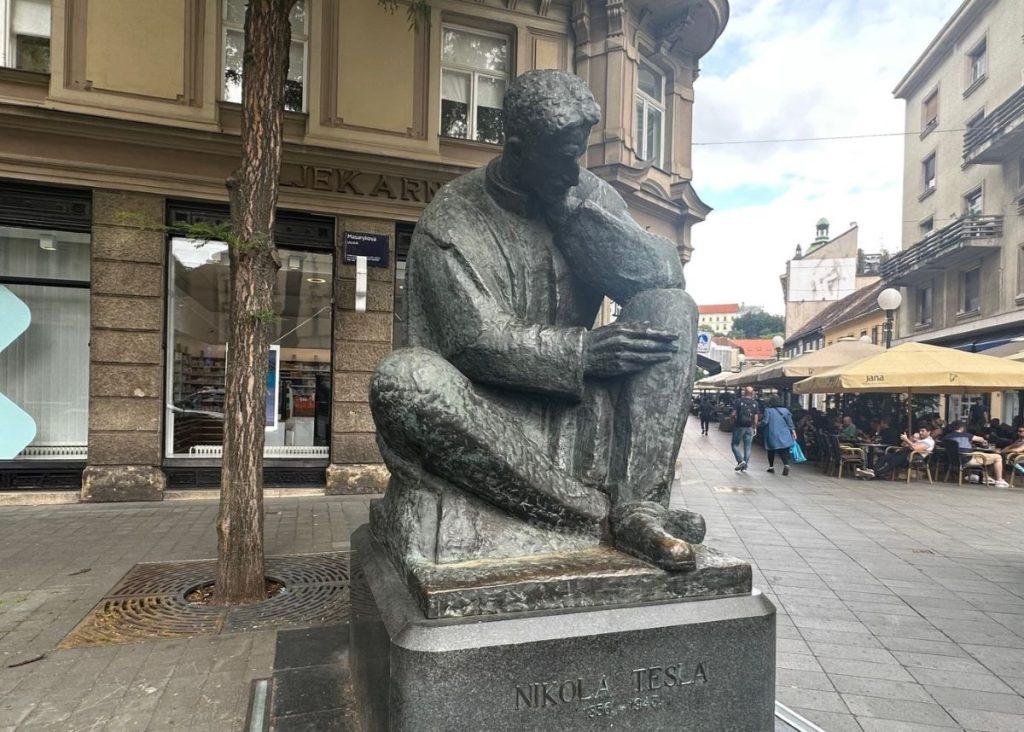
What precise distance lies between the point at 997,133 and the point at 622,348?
889 inches

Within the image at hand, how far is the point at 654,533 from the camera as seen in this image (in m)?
1.84

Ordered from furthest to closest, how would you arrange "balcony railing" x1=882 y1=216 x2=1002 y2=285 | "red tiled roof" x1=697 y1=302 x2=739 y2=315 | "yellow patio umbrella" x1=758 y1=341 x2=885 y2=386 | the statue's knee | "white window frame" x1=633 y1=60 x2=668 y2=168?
"red tiled roof" x1=697 y1=302 x2=739 y2=315, "balcony railing" x1=882 y1=216 x2=1002 y2=285, "yellow patio umbrella" x1=758 y1=341 x2=885 y2=386, "white window frame" x1=633 y1=60 x2=668 y2=168, the statue's knee

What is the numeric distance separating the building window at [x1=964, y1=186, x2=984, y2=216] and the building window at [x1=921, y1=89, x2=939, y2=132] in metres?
4.42

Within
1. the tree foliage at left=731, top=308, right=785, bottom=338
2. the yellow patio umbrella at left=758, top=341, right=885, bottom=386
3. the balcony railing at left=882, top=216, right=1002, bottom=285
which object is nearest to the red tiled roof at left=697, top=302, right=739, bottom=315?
the tree foliage at left=731, top=308, right=785, bottom=338

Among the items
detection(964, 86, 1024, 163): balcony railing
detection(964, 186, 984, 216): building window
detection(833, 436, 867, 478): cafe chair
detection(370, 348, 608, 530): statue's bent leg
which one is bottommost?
detection(833, 436, 867, 478): cafe chair

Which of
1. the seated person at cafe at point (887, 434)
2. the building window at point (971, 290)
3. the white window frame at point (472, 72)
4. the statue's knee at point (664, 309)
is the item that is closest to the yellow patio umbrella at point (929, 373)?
the seated person at cafe at point (887, 434)

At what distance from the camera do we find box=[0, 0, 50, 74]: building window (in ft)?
26.0

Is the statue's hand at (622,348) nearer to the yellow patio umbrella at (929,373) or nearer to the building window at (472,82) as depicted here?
Result: the building window at (472,82)

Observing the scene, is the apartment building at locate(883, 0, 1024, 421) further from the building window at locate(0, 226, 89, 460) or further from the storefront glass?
the building window at locate(0, 226, 89, 460)

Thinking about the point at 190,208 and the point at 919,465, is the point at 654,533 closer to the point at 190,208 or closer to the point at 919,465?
the point at 190,208

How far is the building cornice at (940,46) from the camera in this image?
21.5m

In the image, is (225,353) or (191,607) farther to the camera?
(225,353)

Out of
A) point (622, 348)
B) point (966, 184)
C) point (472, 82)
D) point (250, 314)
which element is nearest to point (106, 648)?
point (250, 314)

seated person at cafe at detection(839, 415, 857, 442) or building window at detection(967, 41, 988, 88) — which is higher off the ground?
building window at detection(967, 41, 988, 88)
